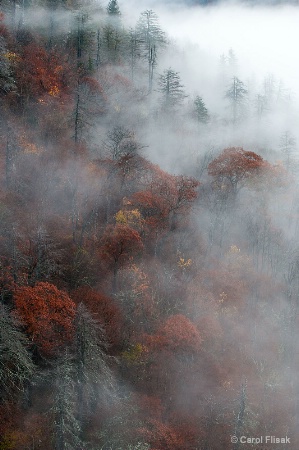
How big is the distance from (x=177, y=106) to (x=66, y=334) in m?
51.0

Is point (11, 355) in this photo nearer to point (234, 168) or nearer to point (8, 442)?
point (8, 442)

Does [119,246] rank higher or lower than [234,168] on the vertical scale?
lower

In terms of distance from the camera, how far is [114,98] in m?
55.8

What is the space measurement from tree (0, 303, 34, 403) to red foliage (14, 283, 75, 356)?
825 mm

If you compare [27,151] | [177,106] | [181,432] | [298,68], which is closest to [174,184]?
[27,151]

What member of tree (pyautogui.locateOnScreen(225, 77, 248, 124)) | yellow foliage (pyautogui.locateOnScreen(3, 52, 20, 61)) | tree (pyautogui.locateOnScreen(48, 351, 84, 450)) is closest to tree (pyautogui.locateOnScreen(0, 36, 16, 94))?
yellow foliage (pyautogui.locateOnScreen(3, 52, 20, 61))

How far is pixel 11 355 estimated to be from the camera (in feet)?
69.9

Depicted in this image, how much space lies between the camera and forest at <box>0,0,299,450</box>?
79.9 ft

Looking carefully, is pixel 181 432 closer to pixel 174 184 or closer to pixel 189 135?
pixel 174 184

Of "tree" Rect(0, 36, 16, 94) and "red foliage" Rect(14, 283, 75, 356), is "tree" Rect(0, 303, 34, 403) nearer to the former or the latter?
"red foliage" Rect(14, 283, 75, 356)

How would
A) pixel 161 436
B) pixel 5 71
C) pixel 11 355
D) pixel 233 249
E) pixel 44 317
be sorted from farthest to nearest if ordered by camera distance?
pixel 233 249, pixel 5 71, pixel 161 436, pixel 44 317, pixel 11 355

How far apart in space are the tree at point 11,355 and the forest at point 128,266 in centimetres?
15

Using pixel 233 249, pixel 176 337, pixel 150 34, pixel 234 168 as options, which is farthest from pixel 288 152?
pixel 176 337

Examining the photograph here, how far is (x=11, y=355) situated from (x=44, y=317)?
3.42m
